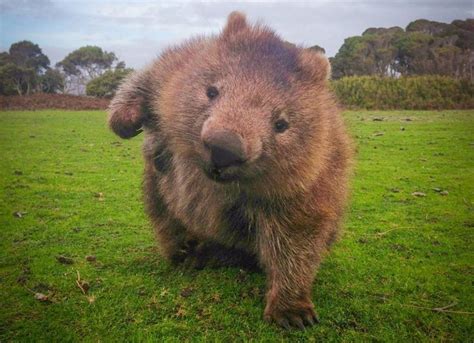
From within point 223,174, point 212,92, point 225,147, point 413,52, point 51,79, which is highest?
point 413,52

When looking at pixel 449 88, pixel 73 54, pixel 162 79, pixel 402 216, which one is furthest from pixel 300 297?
pixel 73 54

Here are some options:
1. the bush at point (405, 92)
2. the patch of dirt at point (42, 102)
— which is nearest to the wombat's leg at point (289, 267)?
the bush at point (405, 92)

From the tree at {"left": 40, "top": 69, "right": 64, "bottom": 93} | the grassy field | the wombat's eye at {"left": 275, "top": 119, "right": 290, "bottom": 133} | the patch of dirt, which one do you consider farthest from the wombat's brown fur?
the patch of dirt

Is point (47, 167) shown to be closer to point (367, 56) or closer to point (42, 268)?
point (42, 268)

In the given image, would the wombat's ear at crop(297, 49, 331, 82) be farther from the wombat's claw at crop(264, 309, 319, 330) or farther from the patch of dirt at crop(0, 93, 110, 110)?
the patch of dirt at crop(0, 93, 110, 110)

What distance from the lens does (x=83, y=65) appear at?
5.13m

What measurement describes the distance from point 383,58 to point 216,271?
231cm

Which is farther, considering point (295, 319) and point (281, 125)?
point (295, 319)

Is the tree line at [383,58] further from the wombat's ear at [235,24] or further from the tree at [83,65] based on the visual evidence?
the wombat's ear at [235,24]

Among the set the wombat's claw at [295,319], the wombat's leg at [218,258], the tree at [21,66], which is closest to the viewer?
the wombat's claw at [295,319]

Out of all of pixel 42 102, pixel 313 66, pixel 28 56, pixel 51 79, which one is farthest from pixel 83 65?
pixel 313 66

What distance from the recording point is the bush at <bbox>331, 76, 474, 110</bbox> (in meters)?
3.40

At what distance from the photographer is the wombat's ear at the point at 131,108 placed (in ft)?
7.97

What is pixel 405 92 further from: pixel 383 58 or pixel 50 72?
pixel 50 72
